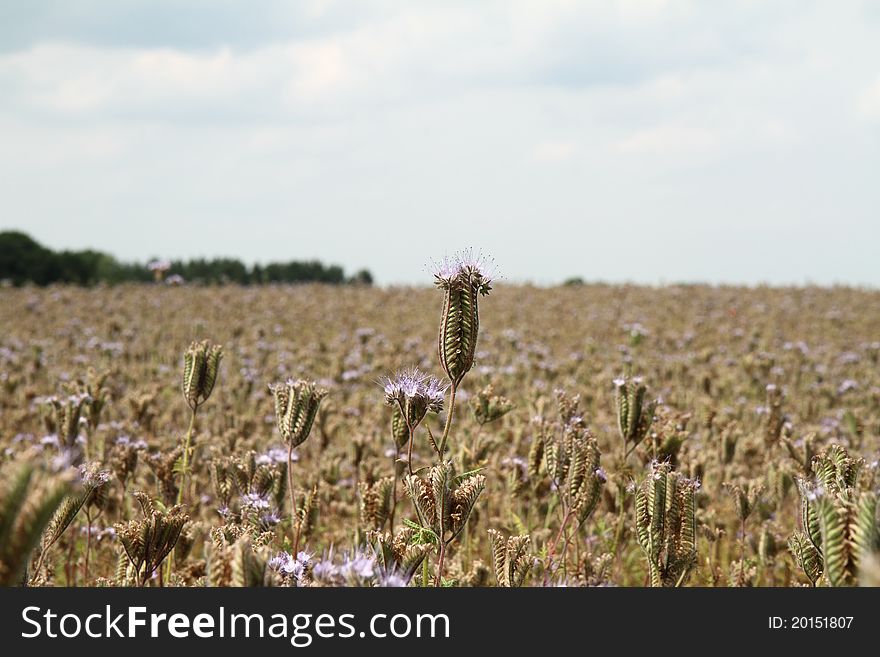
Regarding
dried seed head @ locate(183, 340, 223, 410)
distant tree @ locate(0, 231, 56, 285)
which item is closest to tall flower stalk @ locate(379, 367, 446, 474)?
dried seed head @ locate(183, 340, 223, 410)

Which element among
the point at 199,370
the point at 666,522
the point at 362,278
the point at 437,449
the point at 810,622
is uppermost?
the point at 362,278

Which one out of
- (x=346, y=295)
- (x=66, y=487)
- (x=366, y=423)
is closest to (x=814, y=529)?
(x=66, y=487)

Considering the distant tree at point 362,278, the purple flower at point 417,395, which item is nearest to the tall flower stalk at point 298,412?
the purple flower at point 417,395

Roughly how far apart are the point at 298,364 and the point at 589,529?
6.32 m

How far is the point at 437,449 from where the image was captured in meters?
2.66

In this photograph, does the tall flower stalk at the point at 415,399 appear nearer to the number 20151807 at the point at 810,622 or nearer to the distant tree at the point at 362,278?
the number 20151807 at the point at 810,622

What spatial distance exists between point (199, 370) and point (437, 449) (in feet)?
5.28

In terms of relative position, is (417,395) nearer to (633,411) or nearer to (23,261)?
(633,411)

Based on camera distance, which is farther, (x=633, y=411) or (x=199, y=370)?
(x=633, y=411)

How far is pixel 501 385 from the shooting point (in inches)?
355

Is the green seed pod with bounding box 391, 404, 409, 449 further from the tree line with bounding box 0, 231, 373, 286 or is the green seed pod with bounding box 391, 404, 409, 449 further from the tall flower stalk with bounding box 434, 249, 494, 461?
the tree line with bounding box 0, 231, 373, 286

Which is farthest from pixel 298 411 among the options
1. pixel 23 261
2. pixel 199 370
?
pixel 23 261

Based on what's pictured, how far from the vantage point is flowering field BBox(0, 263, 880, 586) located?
2.62 metres

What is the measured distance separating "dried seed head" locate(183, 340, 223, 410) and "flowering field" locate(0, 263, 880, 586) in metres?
0.01
